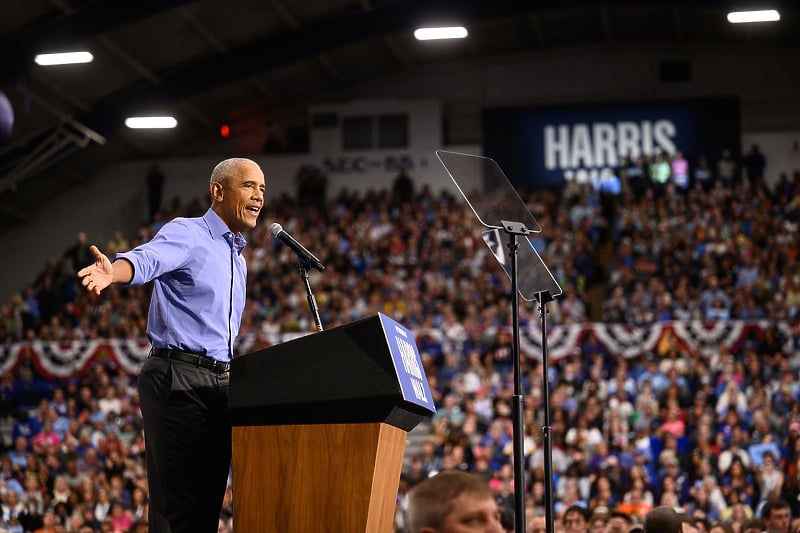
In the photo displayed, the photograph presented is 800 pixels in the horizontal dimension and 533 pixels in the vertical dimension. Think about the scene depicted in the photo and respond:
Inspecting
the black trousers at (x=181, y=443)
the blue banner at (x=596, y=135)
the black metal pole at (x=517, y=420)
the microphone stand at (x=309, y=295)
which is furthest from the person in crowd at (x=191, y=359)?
the blue banner at (x=596, y=135)

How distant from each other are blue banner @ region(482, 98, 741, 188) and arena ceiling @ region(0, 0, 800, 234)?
5.64 ft

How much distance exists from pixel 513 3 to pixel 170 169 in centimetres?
824

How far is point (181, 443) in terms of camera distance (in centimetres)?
378

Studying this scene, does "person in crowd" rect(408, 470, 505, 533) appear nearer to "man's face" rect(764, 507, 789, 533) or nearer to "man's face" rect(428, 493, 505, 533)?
"man's face" rect(428, 493, 505, 533)

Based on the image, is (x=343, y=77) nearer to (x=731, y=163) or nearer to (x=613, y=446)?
(x=731, y=163)

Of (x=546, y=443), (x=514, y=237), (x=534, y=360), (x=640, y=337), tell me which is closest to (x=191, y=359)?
(x=514, y=237)

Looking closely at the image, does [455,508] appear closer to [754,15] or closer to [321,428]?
[321,428]

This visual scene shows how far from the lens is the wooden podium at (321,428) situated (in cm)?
343

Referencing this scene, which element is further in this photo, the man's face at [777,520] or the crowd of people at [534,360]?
the crowd of people at [534,360]

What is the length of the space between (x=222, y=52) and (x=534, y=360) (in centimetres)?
850

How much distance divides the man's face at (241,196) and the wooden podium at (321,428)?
0.64m

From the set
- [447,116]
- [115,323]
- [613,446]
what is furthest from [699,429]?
[447,116]

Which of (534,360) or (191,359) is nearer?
(191,359)

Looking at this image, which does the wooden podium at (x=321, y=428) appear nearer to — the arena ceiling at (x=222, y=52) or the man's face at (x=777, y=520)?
the man's face at (x=777, y=520)
